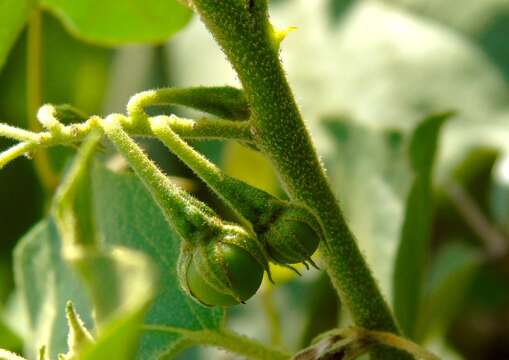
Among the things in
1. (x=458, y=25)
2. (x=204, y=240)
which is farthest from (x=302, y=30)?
(x=204, y=240)

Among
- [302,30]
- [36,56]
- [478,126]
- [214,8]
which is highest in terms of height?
[302,30]

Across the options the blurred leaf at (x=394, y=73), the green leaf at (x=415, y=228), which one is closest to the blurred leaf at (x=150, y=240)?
the green leaf at (x=415, y=228)

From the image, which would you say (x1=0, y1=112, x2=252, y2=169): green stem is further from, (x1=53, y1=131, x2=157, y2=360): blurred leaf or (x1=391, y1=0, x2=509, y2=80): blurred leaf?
(x1=391, y1=0, x2=509, y2=80): blurred leaf

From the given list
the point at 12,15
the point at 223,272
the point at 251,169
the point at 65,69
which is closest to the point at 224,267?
the point at 223,272

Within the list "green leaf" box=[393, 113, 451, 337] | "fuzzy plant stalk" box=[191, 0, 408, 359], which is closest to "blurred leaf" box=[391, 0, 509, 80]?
"green leaf" box=[393, 113, 451, 337]

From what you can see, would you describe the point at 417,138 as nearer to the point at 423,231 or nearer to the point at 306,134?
the point at 423,231

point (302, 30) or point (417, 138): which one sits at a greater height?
point (302, 30)

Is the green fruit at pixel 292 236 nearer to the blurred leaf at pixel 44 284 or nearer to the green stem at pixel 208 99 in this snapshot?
the green stem at pixel 208 99
